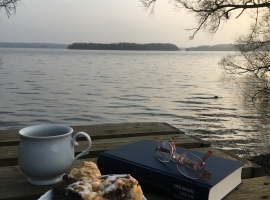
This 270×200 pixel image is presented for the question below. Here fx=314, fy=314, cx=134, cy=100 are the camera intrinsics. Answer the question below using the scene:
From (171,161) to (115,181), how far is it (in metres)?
0.33

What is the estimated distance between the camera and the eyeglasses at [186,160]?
0.93 m

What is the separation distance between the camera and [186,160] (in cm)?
99

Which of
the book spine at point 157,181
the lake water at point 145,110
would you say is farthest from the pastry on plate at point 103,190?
the lake water at point 145,110

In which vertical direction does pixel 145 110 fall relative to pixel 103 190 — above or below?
below

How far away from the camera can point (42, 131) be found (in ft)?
3.91

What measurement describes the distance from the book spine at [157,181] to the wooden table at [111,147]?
42mm

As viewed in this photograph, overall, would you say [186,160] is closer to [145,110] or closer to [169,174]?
[169,174]

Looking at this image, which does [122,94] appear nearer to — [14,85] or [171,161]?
[14,85]

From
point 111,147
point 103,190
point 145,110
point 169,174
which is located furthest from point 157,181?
point 145,110

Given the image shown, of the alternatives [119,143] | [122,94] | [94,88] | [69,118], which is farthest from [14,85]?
[119,143]

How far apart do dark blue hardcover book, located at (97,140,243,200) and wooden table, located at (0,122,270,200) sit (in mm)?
50

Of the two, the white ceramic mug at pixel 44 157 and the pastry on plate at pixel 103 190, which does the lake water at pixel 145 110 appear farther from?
the pastry on plate at pixel 103 190

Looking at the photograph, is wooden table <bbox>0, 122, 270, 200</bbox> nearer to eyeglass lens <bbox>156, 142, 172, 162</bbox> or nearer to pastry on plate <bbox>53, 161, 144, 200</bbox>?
eyeglass lens <bbox>156, 142, 172, 162</bbox>

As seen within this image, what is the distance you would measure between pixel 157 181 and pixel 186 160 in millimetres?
113
